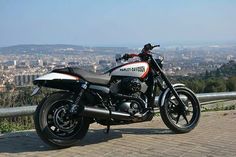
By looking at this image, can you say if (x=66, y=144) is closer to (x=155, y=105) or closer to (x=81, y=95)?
(x=81, y=95)

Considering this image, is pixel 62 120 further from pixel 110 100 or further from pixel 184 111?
pixel 184 111

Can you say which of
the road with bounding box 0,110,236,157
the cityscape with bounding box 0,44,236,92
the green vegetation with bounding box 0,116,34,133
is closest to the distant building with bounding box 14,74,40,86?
the cityscape with bounding box 0,44,236,92

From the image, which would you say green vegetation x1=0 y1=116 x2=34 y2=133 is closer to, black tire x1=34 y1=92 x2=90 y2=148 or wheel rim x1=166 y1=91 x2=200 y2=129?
black tire x1=34 y1=92 x2=90 y2=148

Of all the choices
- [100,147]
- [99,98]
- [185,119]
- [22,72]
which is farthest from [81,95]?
[22,72]

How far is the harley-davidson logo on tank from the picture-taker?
6465 mm

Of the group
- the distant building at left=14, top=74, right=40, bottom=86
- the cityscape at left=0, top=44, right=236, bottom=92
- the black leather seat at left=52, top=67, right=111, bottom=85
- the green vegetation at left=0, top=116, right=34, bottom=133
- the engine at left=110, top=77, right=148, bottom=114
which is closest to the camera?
the black leather seat at left=52, top=67, right=111, bottom=85

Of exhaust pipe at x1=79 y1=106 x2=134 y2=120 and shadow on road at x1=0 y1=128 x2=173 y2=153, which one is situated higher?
exhaust pipe at x1=79 y1=106 x2=134 y2=120

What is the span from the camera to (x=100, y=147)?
6.10 m

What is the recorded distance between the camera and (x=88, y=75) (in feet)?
20.3

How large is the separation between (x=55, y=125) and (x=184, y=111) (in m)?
2.12

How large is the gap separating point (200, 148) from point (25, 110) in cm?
288

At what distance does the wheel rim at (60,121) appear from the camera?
5.96 meters

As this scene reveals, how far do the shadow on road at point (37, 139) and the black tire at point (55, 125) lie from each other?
17 cm

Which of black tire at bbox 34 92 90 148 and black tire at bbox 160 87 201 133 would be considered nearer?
black tire at bbox 34 92 90 148
